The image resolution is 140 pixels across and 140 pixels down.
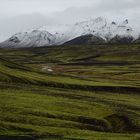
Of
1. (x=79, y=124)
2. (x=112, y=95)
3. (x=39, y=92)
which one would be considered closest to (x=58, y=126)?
(x=79, y=124)

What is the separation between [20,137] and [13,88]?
61.9 metres

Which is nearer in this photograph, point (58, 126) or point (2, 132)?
point (2, 132)

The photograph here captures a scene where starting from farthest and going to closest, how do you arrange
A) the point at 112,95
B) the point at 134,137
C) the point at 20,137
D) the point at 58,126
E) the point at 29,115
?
the point at 112,95, the point at 29,115, the point at 58,126, the point at 134,137, the point at 20,137

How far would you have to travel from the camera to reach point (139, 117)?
355 ft

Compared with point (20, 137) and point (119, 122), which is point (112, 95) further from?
point (20, 137)

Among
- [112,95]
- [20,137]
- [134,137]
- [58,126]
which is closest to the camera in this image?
[20,137]

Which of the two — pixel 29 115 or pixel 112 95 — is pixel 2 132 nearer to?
pixel 29 115

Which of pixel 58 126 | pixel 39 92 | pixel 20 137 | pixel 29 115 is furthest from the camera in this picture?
pixel 39 92

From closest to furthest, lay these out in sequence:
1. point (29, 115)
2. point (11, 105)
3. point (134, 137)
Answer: point (134, 137)
point (29, 115)
point (11, 105)

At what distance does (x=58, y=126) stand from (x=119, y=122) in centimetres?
1628

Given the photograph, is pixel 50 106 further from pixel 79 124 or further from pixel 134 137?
pixel 134 137

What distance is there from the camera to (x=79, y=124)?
98.1m

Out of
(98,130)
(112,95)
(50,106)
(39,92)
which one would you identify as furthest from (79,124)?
(112,95)

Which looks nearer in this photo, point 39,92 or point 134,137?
point 134,137
